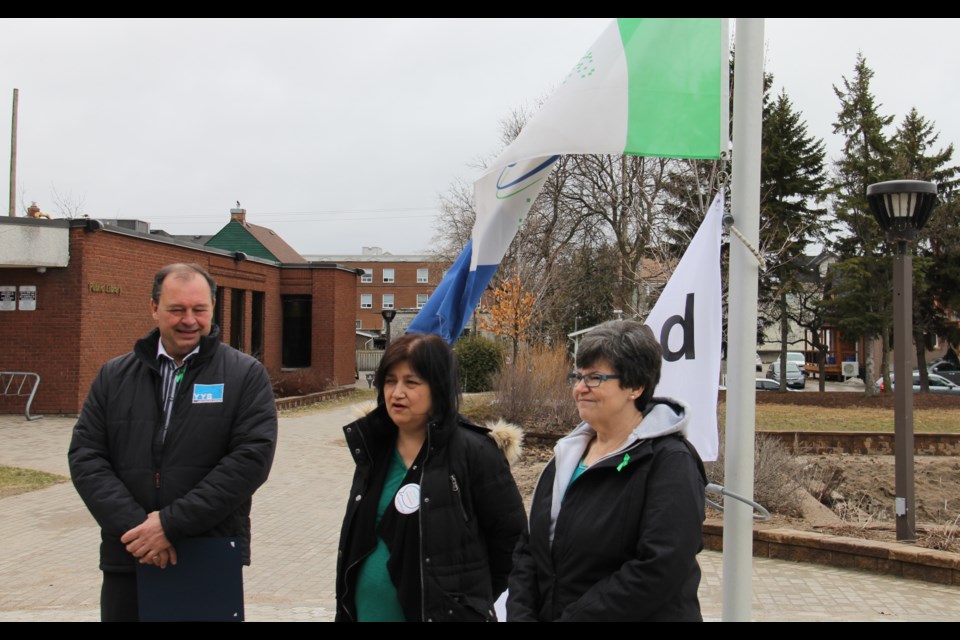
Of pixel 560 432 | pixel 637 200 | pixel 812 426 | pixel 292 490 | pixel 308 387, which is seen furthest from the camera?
pixel 637 200

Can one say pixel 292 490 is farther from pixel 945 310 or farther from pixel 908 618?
pixel 945 310

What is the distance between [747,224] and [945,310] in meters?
42.2

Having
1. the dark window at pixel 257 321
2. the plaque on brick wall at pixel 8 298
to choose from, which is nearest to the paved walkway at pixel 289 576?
the plaque on brick wall at pixel 8 298

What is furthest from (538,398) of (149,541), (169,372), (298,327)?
(298,327)

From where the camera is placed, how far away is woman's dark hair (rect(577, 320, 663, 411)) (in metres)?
2.62

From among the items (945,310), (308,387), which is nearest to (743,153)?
(308,387)

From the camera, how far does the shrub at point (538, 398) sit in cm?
1505

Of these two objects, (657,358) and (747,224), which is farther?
(747,224)

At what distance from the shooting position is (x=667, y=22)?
3.25 meters

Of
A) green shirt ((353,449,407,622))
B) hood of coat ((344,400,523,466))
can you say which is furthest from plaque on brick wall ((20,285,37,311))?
green shirt ((353,449,407,622))

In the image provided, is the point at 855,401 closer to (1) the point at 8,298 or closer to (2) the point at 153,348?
(1) the point at 8,298

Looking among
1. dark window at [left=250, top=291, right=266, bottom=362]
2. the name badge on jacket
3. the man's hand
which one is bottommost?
the man's hand

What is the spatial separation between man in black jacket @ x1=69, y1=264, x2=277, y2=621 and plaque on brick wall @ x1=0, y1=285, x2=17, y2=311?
16.5 meters

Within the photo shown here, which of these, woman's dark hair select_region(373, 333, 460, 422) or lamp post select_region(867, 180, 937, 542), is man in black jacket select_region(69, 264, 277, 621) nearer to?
woman's dark hair select_region(373, 333, 460, 422)
